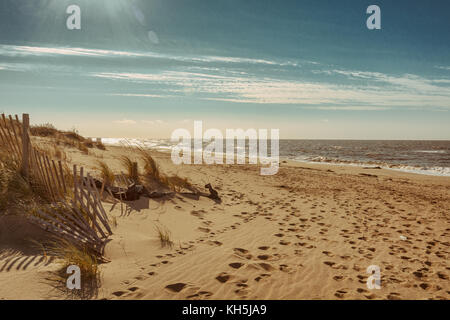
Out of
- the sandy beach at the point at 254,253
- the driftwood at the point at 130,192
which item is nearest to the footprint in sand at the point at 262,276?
the sandy beach at the point at 254,253

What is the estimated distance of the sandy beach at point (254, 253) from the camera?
357cm

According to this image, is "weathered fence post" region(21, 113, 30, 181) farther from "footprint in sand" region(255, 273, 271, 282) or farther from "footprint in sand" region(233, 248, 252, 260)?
"footprint in sand" region(255, 273, 271, 282)

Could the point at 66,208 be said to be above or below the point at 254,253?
above

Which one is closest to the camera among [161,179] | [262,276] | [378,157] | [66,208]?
[262,276]

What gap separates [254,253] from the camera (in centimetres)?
486

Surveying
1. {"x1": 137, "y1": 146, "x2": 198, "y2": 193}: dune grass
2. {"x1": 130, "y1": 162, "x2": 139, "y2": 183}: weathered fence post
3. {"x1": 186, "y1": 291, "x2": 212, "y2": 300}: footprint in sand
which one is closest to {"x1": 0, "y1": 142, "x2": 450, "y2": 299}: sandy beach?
{"x1": 186, "y1": 291, "x2": 212, "y2": 300}: footprint in sand

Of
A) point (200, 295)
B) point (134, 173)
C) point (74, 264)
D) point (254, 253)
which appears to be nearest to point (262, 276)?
point (254, 253)

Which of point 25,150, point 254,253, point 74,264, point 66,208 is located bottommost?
point 254,253

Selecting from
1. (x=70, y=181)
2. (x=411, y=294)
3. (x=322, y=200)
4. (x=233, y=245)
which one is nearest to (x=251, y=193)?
(x=322, y=200)

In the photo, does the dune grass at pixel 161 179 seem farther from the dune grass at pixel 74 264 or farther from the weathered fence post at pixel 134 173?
the dune grass at pixel 74 264

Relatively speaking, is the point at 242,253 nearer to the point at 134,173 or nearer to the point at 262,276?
the point at 262,276

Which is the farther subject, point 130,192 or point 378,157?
point 378,157

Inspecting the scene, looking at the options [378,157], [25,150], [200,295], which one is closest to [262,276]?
[200,295]

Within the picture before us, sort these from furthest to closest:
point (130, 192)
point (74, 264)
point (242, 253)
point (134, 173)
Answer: point (134, 173) → point (130, 192) → point (242, 253) → point (74, 264)
